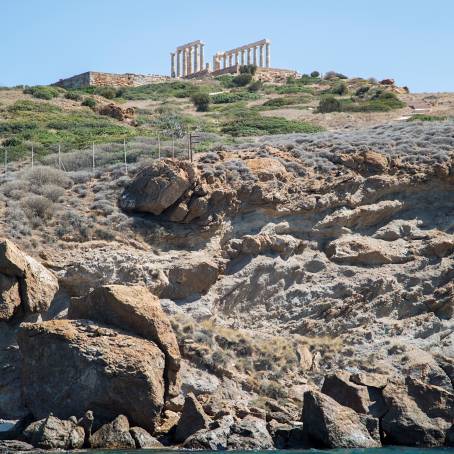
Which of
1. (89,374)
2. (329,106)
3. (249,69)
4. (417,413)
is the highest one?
(249,69)

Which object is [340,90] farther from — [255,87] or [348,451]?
[348,451]

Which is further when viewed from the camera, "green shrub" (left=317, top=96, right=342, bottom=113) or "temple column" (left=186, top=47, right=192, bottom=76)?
"temple column" (left=186, top=47, right=192, bottom=76)

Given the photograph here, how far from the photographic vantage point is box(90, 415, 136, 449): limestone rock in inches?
853

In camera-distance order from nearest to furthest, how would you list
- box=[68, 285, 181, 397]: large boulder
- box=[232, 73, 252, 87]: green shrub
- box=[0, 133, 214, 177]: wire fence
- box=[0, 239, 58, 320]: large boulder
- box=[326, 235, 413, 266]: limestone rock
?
1. box=[68, 285, 181, 397]: large boulder
2. box=[0, 239, 58, 320]: large boulder
3. box=[326, 235, 413, 266]: limestone rock
4. box=[0, 133, 214, 177]: wire fence
5. box=[232, 73, 252, 87]: green shrub

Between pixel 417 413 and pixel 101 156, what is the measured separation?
62.3 feet

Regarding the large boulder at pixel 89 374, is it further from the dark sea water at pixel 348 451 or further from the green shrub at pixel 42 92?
the green shrub at pixel 42 92

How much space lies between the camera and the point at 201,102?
208 ft

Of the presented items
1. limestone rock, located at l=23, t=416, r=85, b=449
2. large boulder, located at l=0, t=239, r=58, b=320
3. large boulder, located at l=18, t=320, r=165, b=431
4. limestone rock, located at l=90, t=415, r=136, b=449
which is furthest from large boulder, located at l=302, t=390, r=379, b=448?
large boulder, located at l=0, t=239, r=58, b=320

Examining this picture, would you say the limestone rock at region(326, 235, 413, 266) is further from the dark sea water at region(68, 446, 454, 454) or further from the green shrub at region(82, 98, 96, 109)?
the green shrub at region(82, 98, 96, 109)

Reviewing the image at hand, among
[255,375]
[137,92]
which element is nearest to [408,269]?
[255,375]

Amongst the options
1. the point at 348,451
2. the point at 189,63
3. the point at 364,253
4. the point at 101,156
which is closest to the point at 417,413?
the point at 348,451

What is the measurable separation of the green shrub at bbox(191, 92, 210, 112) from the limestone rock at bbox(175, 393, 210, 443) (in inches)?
1644

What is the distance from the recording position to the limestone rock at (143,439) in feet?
72.0

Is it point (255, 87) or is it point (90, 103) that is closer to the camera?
point (90, 103)
